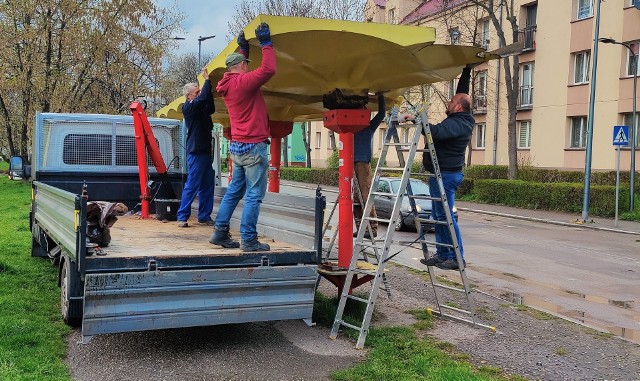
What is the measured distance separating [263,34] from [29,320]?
137 inches

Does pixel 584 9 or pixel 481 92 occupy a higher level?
pixel 584 9

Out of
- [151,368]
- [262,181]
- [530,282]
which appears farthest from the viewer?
[530,282]

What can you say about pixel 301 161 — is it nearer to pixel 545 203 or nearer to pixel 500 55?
pixel 545 203

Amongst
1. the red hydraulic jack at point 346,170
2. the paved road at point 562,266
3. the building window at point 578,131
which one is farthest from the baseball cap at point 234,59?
the building window at point 578,131

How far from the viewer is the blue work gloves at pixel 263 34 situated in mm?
5277

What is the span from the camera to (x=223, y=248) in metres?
6.05

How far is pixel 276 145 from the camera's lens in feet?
32.9

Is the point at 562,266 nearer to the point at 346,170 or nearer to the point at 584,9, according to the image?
the point at 346,170

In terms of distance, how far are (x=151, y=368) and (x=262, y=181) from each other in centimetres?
184

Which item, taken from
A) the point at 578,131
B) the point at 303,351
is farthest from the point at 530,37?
the point at 303,351

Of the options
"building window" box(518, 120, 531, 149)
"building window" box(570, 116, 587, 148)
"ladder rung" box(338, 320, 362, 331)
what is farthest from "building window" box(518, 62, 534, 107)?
"ladder rung" box(338, 320, 362, 331)

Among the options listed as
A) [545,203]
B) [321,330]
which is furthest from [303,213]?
[545,203]

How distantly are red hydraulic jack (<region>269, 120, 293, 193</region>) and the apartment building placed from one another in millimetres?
16771

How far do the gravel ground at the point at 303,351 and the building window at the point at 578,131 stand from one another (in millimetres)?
24141
